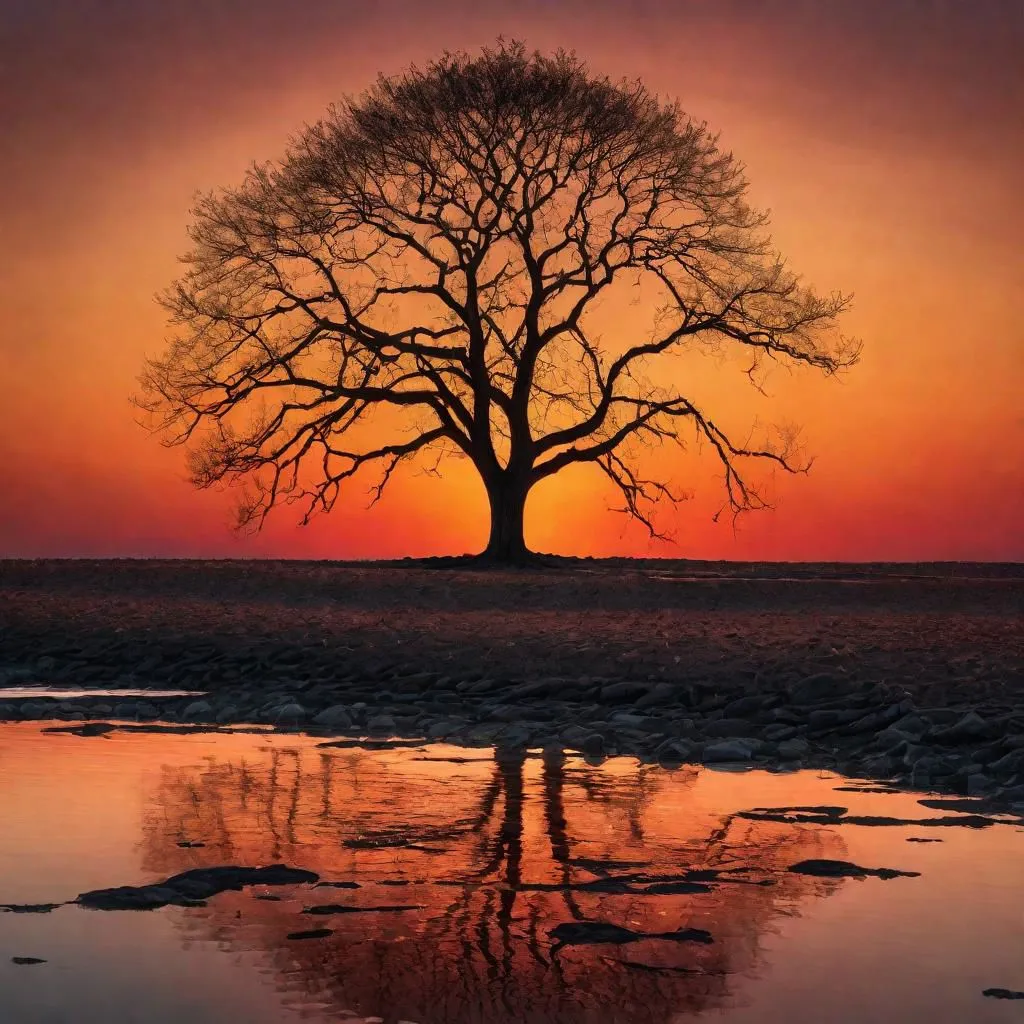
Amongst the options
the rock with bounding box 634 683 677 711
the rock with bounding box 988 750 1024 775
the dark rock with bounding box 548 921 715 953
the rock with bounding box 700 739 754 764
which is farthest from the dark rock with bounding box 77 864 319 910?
the rock with bounding box 634 683 677 711

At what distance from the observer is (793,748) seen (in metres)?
11.4

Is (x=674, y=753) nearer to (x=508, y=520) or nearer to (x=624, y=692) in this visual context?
(x=624, y=692)

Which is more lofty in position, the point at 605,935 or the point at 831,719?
the point at 831,719

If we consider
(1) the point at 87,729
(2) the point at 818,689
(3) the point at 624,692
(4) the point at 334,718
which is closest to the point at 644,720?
(3) the point at 624,692

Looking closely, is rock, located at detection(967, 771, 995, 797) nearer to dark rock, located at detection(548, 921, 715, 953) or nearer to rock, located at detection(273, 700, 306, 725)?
dark rock, located at detection(548, 921, 715, 953)

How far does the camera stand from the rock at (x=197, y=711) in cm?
1359

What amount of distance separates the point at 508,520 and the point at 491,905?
25.7 meters

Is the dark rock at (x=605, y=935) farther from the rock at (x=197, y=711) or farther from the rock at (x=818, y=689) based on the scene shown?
the rock at (x=197, y=711)

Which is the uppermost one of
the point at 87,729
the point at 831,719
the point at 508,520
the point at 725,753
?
the point at 508,520

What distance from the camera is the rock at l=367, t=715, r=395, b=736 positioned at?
12783mm

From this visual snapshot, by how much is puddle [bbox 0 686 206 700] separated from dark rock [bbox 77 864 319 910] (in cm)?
863

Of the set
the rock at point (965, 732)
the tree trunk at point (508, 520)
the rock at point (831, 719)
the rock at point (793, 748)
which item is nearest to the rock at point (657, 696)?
the rock at point (831, 719)

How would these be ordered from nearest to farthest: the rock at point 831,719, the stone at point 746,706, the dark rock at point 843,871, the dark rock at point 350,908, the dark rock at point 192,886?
the dark rock at point 350,908, the dark rock at point 192,886, the dark rock at point 843,871, the rock at point 831,719, the stone at point 746,706

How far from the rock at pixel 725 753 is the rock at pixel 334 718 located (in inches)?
137
